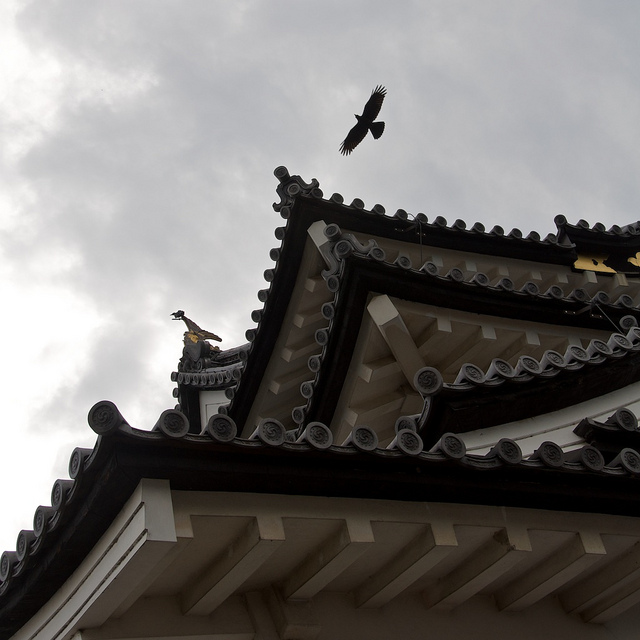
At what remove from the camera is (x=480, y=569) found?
526 centimetres

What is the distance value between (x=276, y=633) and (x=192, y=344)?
11.6 m

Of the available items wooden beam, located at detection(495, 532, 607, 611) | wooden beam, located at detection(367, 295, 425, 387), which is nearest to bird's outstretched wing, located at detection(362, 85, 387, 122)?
wooden beam, located at detection(367, 295, 425, 387)

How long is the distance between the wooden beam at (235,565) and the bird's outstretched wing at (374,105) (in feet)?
21.7

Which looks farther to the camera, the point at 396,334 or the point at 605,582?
the point at 396,334

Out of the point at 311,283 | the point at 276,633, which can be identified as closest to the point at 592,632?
the point at 276,633

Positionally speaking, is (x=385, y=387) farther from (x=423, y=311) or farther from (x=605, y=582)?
(x=605, y=582)

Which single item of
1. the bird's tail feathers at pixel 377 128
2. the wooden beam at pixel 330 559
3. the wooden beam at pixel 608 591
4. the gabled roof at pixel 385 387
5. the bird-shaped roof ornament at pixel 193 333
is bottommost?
the wooden beam at pixel 608 591

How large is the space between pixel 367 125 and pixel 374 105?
0.30 metres

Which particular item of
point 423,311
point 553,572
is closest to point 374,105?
point 423,311

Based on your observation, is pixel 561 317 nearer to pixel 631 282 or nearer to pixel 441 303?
pixel 441 303

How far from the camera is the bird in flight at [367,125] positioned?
32.1ft

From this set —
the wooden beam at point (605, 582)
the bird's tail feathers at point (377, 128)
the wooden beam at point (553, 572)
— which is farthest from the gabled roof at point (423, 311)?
the wooden beam at point (605, 582)

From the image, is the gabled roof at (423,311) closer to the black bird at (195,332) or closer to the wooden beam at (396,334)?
the wooden beam at (396,334)

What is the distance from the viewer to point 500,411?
22.4ft
